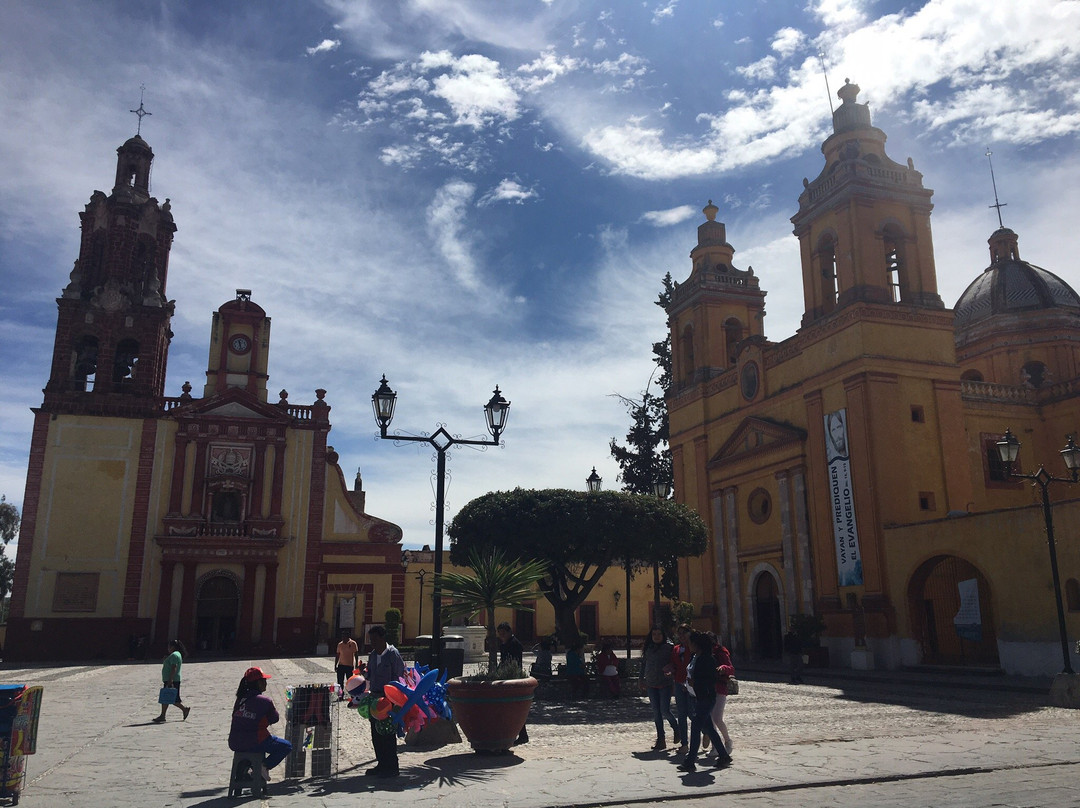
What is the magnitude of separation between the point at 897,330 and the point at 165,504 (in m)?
28.3

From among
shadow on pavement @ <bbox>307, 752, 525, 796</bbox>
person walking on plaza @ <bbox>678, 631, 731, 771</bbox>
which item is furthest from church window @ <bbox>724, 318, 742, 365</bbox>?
shadow on pavement @ <bbox>307, 752, 525, 796</bbox>

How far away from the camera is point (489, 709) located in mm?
9625

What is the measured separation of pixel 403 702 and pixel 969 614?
60.4 feet

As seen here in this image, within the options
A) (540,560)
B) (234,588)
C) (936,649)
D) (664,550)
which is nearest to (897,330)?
(936,649)

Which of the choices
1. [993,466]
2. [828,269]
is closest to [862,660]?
[993,466]

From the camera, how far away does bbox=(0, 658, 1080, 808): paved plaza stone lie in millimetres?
7449

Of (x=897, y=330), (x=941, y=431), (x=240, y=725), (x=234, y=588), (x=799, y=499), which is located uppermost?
(x=897, y=330)

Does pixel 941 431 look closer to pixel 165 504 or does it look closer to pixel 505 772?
pixel 505 772

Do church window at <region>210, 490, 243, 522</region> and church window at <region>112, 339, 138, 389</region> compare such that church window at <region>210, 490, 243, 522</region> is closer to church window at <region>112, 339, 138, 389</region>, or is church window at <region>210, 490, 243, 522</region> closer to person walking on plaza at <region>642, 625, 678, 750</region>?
church window at <region>112, 339, 138, 389</region>

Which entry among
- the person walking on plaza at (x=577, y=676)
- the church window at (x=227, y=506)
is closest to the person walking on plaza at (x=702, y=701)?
the person walking on plaza at (x=577, y=676)

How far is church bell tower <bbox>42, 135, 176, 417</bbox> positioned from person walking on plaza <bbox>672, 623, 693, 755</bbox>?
31.2 meters

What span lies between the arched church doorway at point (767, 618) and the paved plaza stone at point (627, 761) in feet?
42.7

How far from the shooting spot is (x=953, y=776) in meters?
8.19

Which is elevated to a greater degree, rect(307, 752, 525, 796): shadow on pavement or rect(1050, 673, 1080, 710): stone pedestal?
rect(1050, 673, 1080, 710): stone pedestal
